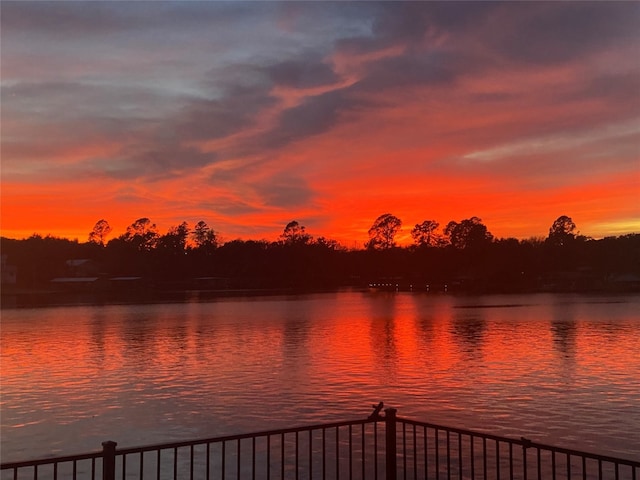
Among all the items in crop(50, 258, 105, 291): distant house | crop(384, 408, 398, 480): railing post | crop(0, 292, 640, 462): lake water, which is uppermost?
crop(50, 258, 105, 291): distant house

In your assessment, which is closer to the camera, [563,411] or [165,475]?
[165,475]

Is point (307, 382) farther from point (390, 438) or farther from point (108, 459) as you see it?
point (108, 459)

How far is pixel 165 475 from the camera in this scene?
634 inches

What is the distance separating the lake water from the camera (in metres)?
21.0

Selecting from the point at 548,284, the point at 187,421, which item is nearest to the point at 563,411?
the point at 187,421

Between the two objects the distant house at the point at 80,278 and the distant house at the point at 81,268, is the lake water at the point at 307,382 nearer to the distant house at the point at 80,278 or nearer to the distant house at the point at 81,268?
the distant house at the point at 80,278

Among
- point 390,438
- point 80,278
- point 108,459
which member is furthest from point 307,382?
point 80,278

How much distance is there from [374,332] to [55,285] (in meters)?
135

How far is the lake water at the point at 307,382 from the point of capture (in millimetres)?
21000

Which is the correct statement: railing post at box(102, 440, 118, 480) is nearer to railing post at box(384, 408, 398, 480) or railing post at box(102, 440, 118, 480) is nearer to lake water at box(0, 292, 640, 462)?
railing post at box(384, 408, 398, 480)

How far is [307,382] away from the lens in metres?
29.9

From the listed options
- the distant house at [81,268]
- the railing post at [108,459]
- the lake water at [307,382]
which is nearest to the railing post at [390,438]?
the railing post at [108,459]

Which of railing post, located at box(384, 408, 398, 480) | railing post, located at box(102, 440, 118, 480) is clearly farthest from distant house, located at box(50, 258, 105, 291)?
railing post, located at box(102, 440, 118, 480)

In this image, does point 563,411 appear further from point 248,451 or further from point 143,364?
point 143,364
